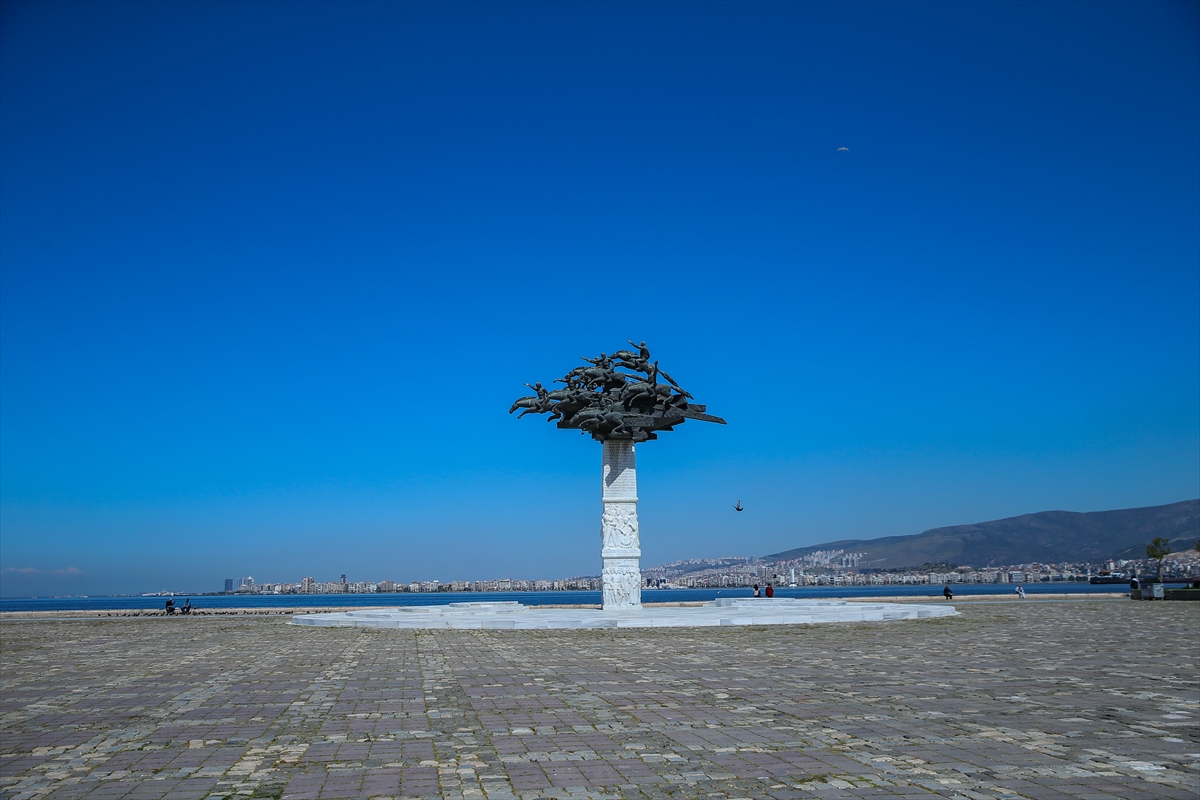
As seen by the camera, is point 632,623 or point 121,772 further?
point 632,623

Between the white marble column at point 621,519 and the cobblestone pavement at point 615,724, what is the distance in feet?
37.3

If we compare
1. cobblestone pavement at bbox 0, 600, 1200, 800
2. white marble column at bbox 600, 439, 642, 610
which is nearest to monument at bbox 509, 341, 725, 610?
white marble column at bbox 600, 439, 642, 610

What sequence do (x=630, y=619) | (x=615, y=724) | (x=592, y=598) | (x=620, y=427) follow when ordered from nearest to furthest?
(x=615, y=724), (x=630, y=619), (x=620, y=427), (x=592, y=598)

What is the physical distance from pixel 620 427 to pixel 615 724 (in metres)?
18.5

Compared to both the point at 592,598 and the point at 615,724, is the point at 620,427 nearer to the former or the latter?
the point at 615,724

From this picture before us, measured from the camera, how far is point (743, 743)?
6668 mm

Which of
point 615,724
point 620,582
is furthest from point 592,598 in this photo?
point 615,724

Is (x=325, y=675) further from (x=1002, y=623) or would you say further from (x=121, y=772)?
(x=1002, y=623)

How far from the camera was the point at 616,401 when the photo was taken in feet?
86.2

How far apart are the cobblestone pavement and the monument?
37.3ft

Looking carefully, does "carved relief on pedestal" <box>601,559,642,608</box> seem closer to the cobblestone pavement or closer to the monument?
the monument

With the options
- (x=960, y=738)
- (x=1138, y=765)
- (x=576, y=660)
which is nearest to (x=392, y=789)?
(x=960, y=738)

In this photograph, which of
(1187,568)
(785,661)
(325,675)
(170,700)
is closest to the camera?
(170,700)

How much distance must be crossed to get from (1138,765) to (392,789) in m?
5.02
